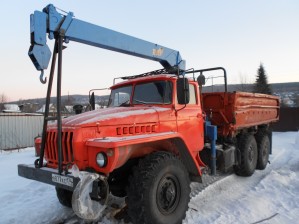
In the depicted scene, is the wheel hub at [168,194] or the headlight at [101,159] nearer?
the headlight at [101,159]

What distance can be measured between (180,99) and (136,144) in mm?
1211

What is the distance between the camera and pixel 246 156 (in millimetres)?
7742

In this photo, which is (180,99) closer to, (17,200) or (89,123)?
(89,123)

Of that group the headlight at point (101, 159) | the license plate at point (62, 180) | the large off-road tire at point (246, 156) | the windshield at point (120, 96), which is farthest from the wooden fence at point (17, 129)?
the headlight at point (101, 159)

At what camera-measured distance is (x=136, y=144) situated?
415cm

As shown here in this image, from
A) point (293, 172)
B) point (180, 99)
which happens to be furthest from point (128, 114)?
point (293, 172)

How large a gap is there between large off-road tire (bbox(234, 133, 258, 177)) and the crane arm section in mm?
2951

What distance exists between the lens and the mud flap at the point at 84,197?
3531 millimetres

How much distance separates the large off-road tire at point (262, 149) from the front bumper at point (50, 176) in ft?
21.0

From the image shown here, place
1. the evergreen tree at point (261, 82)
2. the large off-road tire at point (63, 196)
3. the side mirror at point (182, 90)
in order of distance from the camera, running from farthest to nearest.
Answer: the evergreen tree at point (261, 82) < the large off-road tire at point (63, 196) < the side mirror at point (182, 90)

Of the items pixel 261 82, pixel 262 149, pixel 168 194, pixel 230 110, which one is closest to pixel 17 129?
pixel 262 149

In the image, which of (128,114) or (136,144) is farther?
(128,114)

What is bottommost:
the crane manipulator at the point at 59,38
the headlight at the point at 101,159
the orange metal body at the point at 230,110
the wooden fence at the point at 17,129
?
the wooden fence at the point at 17,129

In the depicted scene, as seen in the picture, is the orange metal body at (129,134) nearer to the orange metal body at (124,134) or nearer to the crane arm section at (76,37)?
the orange metal body at (124,134)
